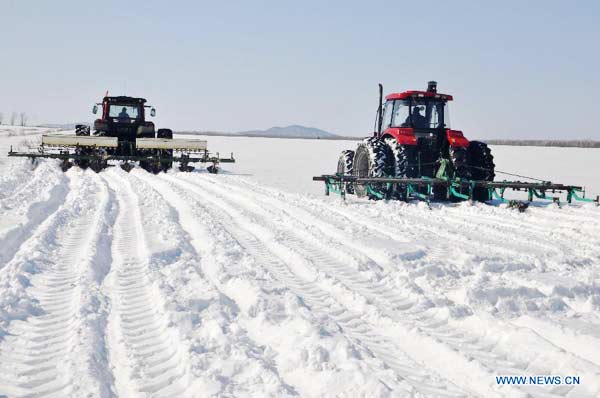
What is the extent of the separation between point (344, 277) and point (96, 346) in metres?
2.26

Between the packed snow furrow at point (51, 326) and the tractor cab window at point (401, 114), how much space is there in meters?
6.92

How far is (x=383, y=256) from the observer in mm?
5609

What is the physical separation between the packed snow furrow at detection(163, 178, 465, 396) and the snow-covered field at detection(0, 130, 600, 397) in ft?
0.05

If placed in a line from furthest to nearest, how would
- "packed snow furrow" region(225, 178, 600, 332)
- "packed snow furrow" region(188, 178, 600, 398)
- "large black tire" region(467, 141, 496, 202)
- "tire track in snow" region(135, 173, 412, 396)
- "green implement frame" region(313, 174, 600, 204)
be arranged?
"large black tire" region(467, 141, 496, 202) → "green implement frame" region(313, 174, 600, 204) → "packed snow furrow" region(225, 178, 600, 332) → "packed snow furrow" region(188, 178, 600, 398) → "tire track in snow" region(135, 173, 412, 396)

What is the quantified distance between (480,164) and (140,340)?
889cm

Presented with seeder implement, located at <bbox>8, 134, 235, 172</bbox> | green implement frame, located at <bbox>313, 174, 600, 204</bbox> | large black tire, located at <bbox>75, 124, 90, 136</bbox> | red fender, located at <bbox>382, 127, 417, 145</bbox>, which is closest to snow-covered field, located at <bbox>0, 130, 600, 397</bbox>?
green implement frame, located at <bbox>313, 174, 600, 204</bbox>

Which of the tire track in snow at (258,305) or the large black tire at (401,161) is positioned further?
the large black tire at (401,161)

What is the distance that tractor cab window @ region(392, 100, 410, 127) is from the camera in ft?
38.0

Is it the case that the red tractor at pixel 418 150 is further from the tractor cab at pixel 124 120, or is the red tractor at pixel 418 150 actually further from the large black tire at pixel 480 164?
the tractor cab at pixel 124 120

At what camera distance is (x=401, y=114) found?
460 inches

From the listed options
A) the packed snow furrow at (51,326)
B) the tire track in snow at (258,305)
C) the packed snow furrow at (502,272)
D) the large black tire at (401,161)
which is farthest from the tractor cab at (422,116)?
the packed snow furrow at (51,326)

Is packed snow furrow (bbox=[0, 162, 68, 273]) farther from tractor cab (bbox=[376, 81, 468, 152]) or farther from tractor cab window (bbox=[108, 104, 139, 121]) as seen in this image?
tractor cab window (bbox=[108, 104, 139, 121])

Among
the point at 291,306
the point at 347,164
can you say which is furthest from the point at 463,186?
the point at 291,306

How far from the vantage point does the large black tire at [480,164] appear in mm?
10773
